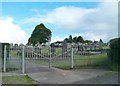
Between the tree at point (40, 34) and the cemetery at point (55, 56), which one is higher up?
the tree at point (40, 34)

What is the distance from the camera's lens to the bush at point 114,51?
14664 millimetres

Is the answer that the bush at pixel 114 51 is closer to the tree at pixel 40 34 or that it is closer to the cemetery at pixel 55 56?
the cemetery at pixel 55 56

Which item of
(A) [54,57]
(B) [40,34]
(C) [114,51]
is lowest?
(A) [54,57]

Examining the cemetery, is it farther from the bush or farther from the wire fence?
the bush

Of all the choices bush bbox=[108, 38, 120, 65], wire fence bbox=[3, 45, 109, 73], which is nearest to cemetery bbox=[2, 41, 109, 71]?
wire fence bbox=[3, 45, 109, 73]

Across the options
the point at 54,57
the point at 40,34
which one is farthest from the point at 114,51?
the point at 40,34

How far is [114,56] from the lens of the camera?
1518cm

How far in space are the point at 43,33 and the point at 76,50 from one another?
33.2 metres

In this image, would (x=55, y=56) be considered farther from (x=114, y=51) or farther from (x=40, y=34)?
(x=40, y=34)

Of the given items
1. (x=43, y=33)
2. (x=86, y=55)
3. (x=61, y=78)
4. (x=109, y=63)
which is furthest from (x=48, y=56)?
(x=43, y=33)

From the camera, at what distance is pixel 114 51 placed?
49.1 feet

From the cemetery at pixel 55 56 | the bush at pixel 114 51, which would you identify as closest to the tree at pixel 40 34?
the cemetery at pixel 55 56

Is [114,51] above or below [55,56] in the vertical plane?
above

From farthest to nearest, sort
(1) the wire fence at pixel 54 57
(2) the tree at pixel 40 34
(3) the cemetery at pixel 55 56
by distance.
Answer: (2) the tree at pixel 40 34 < (3) the cemetery at pixel 55 56 < (1) the wire fence at pixel 54 57
